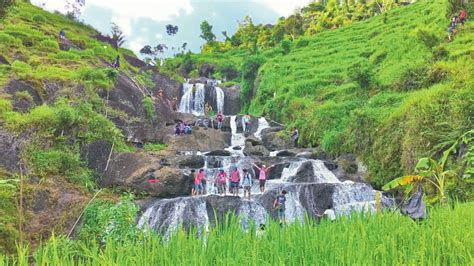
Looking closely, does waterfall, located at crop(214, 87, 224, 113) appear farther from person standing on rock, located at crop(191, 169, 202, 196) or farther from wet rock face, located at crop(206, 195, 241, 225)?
wet rock face, located at crop(206, 195, 241, 225)

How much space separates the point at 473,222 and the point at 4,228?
33.1ft

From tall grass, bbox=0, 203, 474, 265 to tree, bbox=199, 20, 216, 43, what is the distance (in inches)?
2705

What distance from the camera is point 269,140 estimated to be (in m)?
24.5

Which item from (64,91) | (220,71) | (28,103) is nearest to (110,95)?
(64,91)

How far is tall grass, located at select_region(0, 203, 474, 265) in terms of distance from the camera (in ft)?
9.92

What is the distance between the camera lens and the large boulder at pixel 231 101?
3888cm

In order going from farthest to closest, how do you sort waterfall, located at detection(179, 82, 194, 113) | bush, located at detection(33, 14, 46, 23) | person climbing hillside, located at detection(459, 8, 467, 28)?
waterfall, located at detection(179, 82, 194, 113), bush, located at detection(33, 14, 46, 23), person climbing hillside, located at detection(459, 8, 467, 28)

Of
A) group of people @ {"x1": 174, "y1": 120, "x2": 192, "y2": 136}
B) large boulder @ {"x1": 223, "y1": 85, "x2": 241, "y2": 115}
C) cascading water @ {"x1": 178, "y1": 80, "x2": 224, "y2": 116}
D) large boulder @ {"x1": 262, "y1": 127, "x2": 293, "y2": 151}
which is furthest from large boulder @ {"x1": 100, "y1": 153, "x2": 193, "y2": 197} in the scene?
large boulder @ {"x1": 223, "y1": 85, "x2": 241, "y2": 115}

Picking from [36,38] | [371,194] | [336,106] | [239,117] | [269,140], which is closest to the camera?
[371,194]

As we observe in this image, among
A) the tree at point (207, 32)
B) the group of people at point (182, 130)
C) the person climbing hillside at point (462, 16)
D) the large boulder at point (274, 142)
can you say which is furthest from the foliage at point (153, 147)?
the tree at point (207, 32)

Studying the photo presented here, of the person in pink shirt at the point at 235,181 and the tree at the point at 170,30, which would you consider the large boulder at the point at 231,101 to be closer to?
the person in pink shirt at the point at 235,181

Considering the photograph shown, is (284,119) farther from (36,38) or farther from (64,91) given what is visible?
(36,38)

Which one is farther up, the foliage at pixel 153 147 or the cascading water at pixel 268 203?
the foliage at pixel 153 147

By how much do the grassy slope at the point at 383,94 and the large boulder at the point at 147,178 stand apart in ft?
24.2
